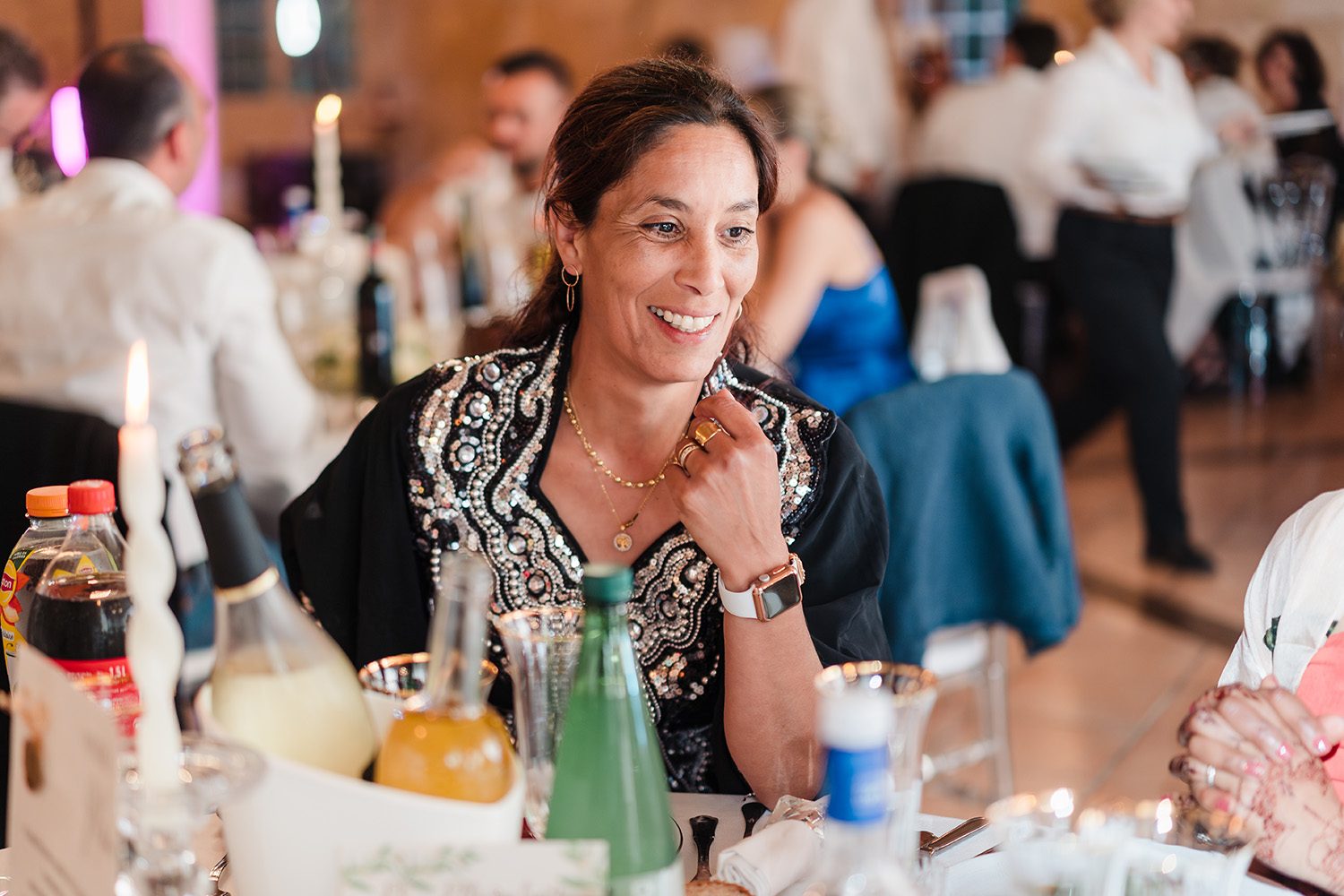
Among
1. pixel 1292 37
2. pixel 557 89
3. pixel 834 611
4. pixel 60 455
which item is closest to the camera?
pixel 834 611

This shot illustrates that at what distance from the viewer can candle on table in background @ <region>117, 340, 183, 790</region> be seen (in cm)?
73

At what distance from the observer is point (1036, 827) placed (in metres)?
0.76

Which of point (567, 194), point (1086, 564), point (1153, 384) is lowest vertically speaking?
point (1086, 564)

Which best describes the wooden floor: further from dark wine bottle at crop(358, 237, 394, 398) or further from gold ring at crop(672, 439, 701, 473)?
dark wine bottle at crop(358, 237, 394, 398)

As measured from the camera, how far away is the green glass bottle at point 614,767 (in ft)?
2.68

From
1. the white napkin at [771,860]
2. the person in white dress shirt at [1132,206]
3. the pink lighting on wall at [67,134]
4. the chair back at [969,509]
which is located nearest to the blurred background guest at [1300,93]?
Answer: the person in white dress shirt at [1132,206]

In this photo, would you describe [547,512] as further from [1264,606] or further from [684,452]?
[1264,606]

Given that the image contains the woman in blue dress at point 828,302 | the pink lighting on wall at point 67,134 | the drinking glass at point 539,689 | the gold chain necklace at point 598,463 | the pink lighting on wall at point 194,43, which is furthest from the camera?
the pink lighting on wall at point 194,43

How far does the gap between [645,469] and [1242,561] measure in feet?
11.7

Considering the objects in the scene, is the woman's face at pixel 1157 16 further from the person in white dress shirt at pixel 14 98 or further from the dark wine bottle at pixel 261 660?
the dark wine bottle at pixel 261 660

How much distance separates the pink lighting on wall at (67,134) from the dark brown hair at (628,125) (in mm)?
1642

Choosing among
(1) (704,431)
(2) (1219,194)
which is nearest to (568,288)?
(1) (704,431)

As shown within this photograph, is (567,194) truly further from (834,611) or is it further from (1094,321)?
(1094,321)

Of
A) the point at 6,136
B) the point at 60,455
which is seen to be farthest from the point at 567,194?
the point at 6,136
